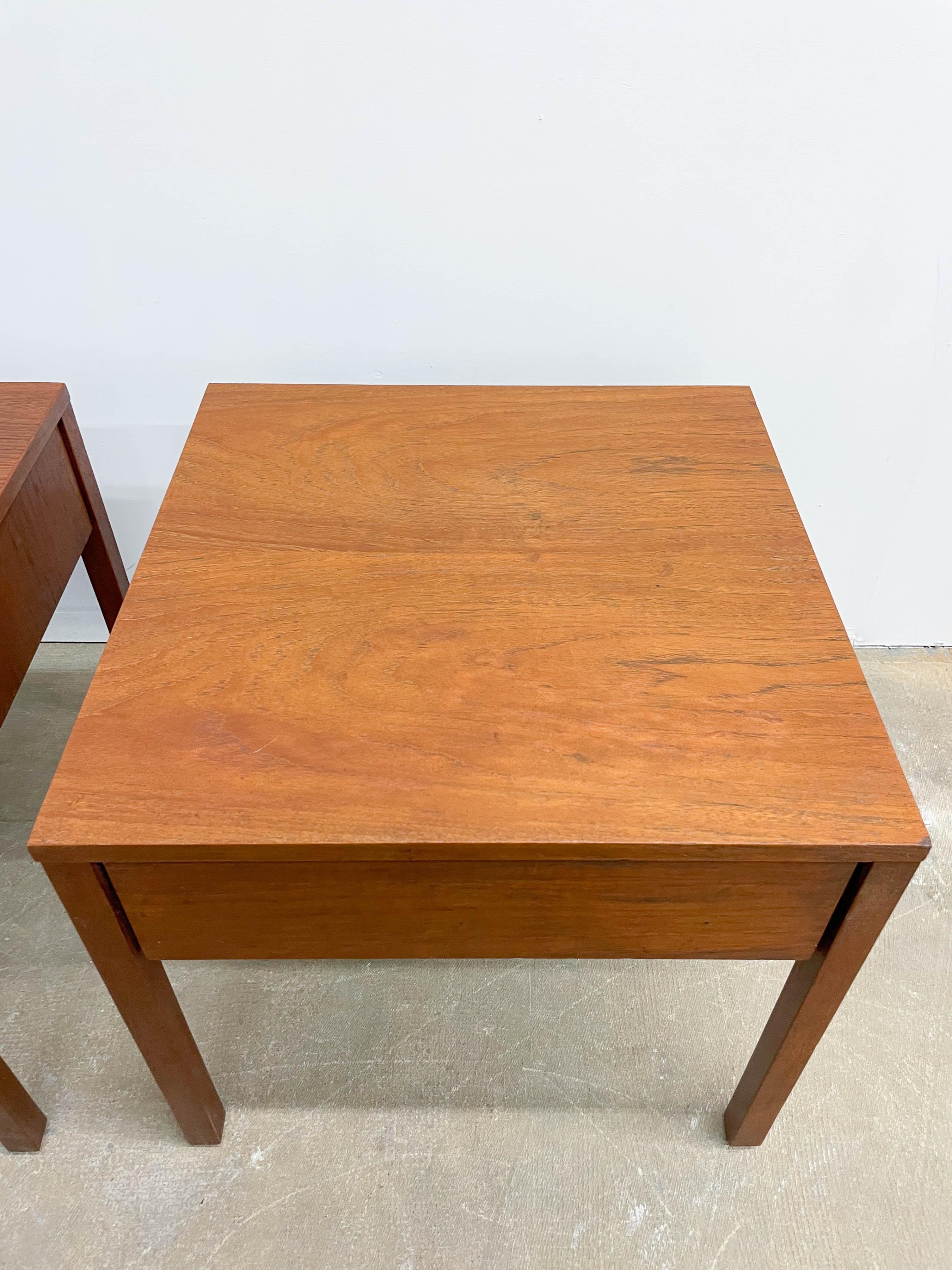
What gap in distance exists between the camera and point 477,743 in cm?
70

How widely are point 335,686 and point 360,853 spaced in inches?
5.9

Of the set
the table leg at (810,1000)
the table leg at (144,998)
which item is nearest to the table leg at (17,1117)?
the table leg at (144,998)

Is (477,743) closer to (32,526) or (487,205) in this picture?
(32,526)

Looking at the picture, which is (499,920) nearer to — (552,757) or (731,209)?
(552,757)

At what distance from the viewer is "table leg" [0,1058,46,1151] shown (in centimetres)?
92

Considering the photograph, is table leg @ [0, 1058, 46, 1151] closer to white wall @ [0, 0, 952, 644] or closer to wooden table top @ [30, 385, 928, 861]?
wooden table top @ [30, 385, 928, 861]

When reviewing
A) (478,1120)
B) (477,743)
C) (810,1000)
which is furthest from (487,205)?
(478,1120)

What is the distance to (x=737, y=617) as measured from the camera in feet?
2.66

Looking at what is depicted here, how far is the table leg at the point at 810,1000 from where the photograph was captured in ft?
2.29

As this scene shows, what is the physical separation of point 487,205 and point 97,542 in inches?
24.6

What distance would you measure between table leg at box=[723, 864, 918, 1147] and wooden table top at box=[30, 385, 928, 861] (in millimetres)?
59

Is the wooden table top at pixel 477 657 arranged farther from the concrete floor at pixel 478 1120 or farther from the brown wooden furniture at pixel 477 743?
the concrete floor at pixel 478 1120

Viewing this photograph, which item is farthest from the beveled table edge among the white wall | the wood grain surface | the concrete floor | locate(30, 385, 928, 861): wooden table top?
the white wall

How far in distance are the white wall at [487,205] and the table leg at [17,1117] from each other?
0.80 metres
